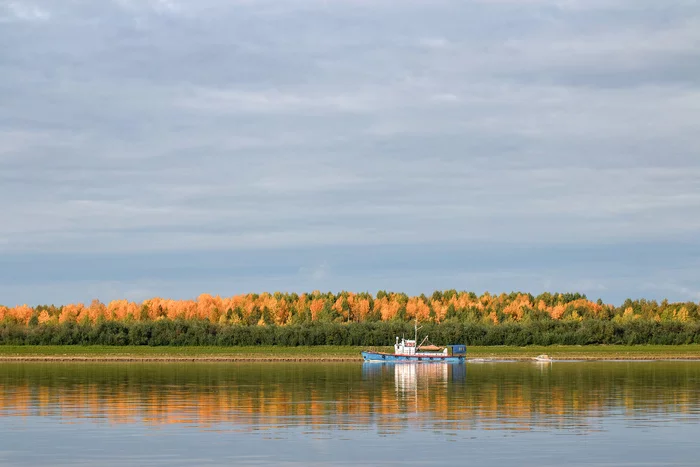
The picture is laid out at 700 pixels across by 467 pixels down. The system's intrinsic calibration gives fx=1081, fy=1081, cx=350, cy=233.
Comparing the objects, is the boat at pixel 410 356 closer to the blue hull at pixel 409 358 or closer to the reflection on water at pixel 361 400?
the blue hull at pixel 409 358

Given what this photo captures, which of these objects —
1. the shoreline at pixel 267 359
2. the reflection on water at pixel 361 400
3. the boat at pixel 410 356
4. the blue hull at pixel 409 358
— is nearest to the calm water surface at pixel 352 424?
the reflection on water at pixel 361 400

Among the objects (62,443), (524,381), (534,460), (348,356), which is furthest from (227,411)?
(348,356)

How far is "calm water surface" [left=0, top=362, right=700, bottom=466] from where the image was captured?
150ft

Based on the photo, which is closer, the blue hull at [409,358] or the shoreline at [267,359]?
the blue hull at [409,358]

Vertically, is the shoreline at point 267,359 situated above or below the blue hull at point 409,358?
below

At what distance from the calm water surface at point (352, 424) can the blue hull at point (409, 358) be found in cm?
7294

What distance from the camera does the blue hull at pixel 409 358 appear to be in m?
173

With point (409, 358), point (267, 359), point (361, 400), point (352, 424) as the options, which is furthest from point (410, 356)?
point (352, 424)

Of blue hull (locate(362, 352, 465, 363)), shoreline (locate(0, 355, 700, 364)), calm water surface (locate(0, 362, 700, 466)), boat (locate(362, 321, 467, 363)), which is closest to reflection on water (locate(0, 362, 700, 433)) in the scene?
calm water surface (locate(0, 362, 700, 466))

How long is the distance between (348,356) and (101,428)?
142 m

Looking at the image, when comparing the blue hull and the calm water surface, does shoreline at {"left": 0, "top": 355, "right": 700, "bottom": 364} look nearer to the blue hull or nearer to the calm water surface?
the blue hull

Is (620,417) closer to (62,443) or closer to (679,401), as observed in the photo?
(679,401)

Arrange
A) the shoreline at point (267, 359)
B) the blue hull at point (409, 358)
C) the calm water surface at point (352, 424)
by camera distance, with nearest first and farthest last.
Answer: the calm water surface at point (352, 424), the blue hull at point (409, 358), the shoreline at point (267, 359)

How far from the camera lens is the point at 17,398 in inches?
3191
